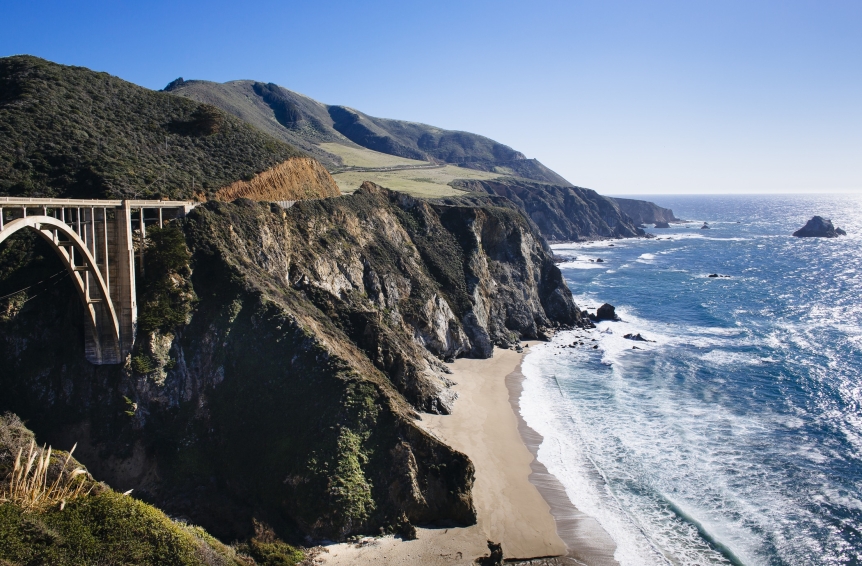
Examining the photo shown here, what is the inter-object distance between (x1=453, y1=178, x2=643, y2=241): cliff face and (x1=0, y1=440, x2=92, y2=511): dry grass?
117628 mm

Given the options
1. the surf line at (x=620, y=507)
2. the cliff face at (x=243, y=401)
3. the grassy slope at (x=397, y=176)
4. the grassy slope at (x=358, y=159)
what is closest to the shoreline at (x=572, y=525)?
the surf line at (x=620, y=507)

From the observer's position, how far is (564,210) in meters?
159

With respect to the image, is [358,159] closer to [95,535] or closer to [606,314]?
[606,314]

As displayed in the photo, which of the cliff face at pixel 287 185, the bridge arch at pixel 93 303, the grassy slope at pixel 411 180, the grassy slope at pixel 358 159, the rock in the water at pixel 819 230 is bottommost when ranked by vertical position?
the bridge arch at pixel 93 303

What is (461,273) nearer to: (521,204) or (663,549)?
(663,549)

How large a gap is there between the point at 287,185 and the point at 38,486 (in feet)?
118

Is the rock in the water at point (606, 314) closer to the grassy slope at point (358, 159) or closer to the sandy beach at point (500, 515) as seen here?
the sandy beach at point (500, 515)

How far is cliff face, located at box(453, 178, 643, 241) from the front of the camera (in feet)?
483

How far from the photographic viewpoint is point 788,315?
69.0 meters

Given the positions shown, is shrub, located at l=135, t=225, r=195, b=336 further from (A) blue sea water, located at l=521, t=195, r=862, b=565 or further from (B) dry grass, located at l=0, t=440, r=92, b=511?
(A) blue sea water, located at l=521, t=195, r=862, b=565

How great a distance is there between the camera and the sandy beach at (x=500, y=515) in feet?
80.4

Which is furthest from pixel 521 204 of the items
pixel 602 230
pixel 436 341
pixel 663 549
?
pixel 663 549

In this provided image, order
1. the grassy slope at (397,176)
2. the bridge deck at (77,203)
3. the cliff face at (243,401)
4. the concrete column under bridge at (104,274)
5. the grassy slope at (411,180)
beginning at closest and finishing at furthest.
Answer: the bridge deck at (77,203)
the cliff face at (243,401)
the concrete column under bridge at (104,274)
the grassy slope at (411,180)
the grassy slope at (397,176)

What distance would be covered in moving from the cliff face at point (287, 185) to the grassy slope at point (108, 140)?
79cm
